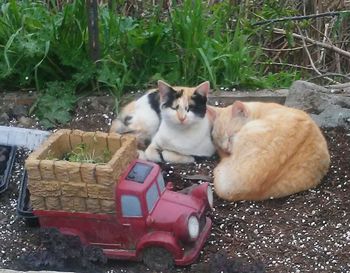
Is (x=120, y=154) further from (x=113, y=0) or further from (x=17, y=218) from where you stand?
(x=113, y=0)

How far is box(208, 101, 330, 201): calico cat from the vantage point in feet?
12.0

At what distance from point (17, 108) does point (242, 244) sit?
1.86m

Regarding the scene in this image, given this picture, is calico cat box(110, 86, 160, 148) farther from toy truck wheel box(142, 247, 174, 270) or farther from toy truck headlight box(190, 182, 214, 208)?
toy truck wheel box(142, 247, 174, 270)

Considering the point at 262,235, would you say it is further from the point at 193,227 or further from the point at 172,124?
the point at 172,124

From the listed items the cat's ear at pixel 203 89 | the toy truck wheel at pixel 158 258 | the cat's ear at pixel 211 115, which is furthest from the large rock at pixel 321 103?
the toy truck wheel at pixel 158 258

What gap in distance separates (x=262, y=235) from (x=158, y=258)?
481 millimetres

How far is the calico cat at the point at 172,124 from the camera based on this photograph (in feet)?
13.1

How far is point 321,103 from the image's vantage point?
175 inches

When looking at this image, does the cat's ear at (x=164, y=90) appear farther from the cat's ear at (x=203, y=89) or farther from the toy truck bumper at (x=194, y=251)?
the toy truck bumper at (x=194, y=251)

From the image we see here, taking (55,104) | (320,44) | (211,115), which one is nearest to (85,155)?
(211,115)

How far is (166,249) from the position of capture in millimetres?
3215

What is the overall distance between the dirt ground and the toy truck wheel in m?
0.03

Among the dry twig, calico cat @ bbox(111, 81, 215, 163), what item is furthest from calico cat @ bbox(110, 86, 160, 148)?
the dry twig

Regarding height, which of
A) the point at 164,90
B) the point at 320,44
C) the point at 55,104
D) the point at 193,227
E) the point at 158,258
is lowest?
the point at 320,44
